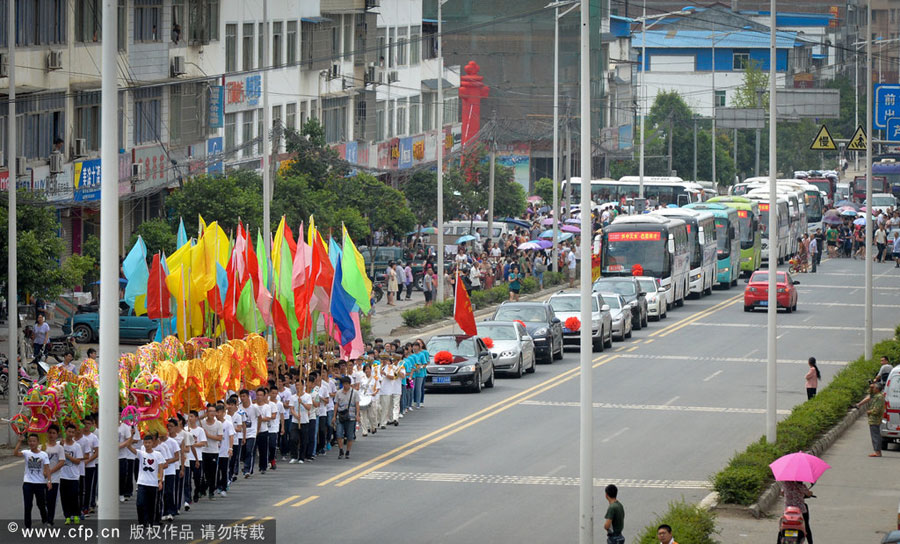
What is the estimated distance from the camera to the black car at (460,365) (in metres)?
33.2


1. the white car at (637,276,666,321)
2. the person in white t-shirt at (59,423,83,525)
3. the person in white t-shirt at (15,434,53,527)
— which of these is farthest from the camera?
the white car at (637,276,666,321)

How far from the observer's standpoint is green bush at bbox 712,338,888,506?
21.7 metres

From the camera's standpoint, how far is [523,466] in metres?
24.7

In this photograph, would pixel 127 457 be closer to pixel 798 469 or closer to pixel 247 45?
pixel 798 469

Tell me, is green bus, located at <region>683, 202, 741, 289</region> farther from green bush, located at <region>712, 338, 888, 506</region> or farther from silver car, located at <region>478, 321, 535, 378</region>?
silver car, located at <region>478, 321, 535, 378</region>

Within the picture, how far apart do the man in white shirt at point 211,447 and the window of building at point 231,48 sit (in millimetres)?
35571

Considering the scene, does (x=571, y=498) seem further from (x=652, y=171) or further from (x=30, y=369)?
(x=652, y=171)

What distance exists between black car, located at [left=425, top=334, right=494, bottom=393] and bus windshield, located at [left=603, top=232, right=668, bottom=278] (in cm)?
1663

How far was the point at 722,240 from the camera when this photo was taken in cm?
5897

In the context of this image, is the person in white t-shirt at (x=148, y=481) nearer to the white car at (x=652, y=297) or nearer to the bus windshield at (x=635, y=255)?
the white car at (x=652, y=297)

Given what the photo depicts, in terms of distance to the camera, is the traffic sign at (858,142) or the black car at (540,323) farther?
the traffic sign at (858,142)

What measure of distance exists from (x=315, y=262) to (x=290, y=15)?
34.7 m

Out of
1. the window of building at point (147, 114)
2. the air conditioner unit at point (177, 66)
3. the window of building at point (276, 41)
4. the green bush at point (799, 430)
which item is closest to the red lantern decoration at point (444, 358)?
the green bush at point (799, 430)

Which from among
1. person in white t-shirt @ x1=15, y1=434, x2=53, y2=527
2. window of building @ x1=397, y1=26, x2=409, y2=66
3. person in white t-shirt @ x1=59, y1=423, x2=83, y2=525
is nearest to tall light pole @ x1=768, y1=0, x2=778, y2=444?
person in white t-shirt @ x1=59, y1=423, x2=83, y2=525
